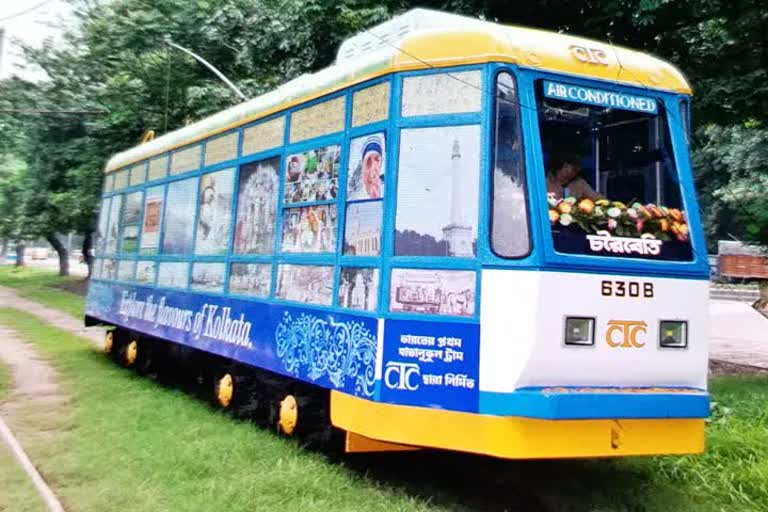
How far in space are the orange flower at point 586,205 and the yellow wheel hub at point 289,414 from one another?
2.98 meters

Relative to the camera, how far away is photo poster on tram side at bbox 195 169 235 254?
8664mm

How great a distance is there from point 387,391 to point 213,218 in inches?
158

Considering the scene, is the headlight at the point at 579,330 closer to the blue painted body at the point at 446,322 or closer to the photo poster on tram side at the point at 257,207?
A: the blue painted body at the point at 446,322

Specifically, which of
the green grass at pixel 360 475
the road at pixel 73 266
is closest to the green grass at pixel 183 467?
the green grass at pixel 360 475

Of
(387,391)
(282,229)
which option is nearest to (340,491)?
(387,391)

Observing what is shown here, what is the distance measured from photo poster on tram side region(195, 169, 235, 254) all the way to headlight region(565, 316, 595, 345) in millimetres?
4272

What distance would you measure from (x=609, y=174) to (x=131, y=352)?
866cm

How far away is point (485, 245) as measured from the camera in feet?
18.0

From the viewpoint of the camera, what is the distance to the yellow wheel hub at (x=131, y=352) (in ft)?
40.6

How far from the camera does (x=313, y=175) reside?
6984 millimetres

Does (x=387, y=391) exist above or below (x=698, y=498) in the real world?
above

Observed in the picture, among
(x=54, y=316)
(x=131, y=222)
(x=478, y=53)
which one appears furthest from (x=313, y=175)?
(x=54, y=316)

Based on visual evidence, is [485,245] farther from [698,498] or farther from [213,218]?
[213,218]

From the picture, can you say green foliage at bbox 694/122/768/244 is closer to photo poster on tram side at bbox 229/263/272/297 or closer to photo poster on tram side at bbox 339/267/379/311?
photo poster on tram side at bbox 229/263/272/297
